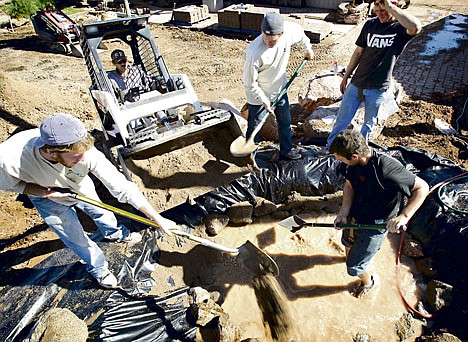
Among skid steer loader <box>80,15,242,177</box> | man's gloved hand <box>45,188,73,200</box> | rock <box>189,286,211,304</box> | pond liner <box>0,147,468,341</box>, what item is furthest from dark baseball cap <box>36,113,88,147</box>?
rock <box>189,286,211,304</box>

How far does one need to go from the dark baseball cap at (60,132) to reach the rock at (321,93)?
394 cm

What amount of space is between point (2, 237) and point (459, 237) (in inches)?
189

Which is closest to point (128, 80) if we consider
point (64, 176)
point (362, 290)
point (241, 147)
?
point (241, 147)

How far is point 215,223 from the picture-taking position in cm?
383

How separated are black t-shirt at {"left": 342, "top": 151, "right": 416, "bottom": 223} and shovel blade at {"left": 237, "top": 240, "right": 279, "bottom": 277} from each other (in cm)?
85

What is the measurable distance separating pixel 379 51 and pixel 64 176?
313 cm

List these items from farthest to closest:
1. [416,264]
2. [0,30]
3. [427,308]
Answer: [0,30], [416,264], [427,308]

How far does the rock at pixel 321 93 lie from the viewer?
530 cm

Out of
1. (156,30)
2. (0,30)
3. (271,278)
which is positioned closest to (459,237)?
(271,278)

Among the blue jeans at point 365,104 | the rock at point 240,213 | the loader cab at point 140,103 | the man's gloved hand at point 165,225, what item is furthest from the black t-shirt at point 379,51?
the man's gloved hand at point 165,225

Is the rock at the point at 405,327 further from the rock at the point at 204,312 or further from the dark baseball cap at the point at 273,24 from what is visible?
the dark baseball cap at the point at 273,24

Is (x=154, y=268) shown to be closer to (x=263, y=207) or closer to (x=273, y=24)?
(x=263, y=207)

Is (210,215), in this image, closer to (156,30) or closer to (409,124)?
(409,124)

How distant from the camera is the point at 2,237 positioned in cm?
394
